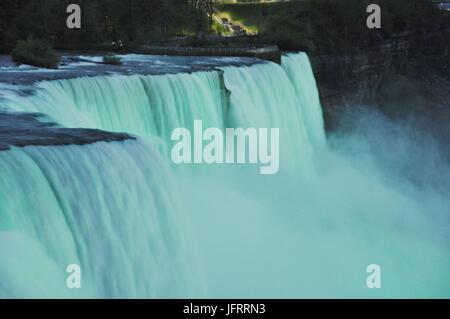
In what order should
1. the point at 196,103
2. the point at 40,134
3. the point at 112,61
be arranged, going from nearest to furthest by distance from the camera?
the point at 40,134 < the point at 196,103 < the point at 112,61

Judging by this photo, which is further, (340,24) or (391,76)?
(340,24)

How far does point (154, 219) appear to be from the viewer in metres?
14.0

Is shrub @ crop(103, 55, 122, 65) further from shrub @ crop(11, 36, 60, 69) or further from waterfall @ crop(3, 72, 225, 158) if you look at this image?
waterfall @ crop(3, 72, 225, 158)

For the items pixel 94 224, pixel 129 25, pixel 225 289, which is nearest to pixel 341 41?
pixel 129 25

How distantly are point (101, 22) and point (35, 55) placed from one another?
1579cm

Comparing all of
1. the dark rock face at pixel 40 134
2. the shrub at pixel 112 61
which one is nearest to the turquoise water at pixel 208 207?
the dark rock face at pixel 40 134

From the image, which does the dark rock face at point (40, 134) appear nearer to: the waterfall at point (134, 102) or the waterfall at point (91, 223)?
the waterfall at point (91, 223)

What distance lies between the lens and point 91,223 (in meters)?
12.5

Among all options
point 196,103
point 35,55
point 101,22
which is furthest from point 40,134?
point 101,22

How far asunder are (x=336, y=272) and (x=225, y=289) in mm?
4787

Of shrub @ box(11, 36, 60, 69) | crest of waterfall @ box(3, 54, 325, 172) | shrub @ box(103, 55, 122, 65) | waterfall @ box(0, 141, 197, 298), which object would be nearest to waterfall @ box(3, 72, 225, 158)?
crest of waterfall @ box(3, 54, 325, 172)

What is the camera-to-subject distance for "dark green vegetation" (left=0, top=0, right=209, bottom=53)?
3456 cm

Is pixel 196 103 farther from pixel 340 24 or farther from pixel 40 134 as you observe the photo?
pixel 340 24

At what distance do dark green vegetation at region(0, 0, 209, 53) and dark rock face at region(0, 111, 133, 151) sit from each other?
17417 mm
